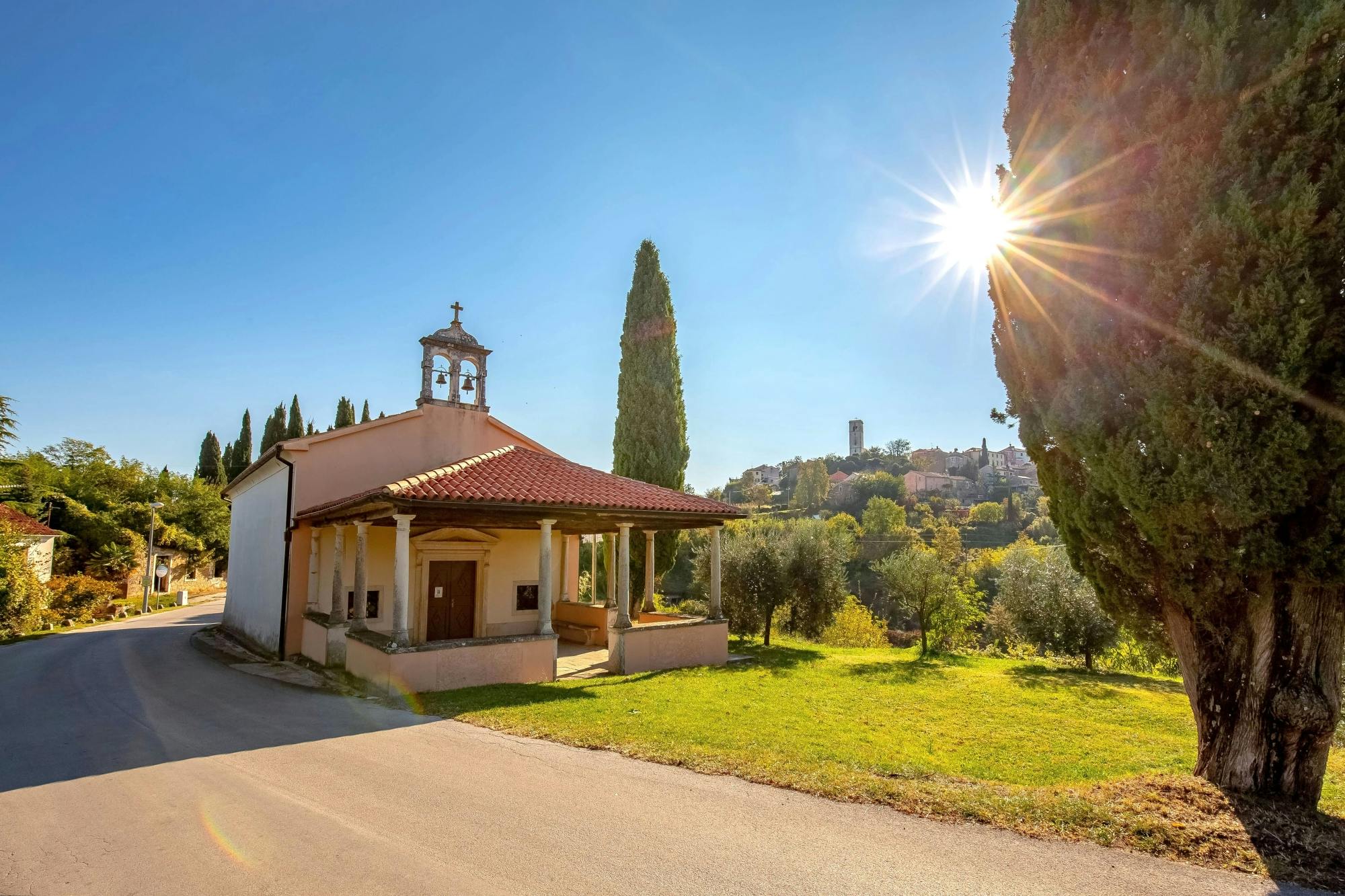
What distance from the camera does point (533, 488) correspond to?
11688mm

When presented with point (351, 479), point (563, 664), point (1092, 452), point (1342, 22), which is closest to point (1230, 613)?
point (1092, 452)

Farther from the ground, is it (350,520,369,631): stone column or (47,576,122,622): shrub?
(350,520,369,631): stone column

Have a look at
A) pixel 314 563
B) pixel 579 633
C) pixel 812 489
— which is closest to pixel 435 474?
pixel 314 563

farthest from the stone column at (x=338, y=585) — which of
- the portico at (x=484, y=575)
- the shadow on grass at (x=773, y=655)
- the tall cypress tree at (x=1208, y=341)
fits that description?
the tall cypress tree at (x=1208, y=341)

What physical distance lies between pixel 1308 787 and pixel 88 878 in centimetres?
838

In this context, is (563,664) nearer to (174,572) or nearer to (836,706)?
(836,706)

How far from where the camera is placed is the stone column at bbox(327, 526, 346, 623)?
12.5 m

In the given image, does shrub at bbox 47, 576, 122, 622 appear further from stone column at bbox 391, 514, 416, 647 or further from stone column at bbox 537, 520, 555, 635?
stone column at bbox 537, 520, 555, 635

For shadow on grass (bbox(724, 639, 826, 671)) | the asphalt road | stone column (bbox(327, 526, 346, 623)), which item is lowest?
shadow on grass (bbox(724, 639, 826, 671))

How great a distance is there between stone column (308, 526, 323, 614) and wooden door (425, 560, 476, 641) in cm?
240

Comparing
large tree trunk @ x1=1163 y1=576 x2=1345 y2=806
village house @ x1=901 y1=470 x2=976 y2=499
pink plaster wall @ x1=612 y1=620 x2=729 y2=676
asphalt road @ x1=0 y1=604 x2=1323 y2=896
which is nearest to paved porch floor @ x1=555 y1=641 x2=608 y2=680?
pink plaster wall @ x1=612 y1=620 x2=729 y2=676

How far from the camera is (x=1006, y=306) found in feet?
21.1

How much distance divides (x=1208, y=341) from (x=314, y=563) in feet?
50.2

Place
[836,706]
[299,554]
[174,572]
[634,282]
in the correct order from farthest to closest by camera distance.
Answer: [174,572] < [634,282] < [299,554] < [836,706]
